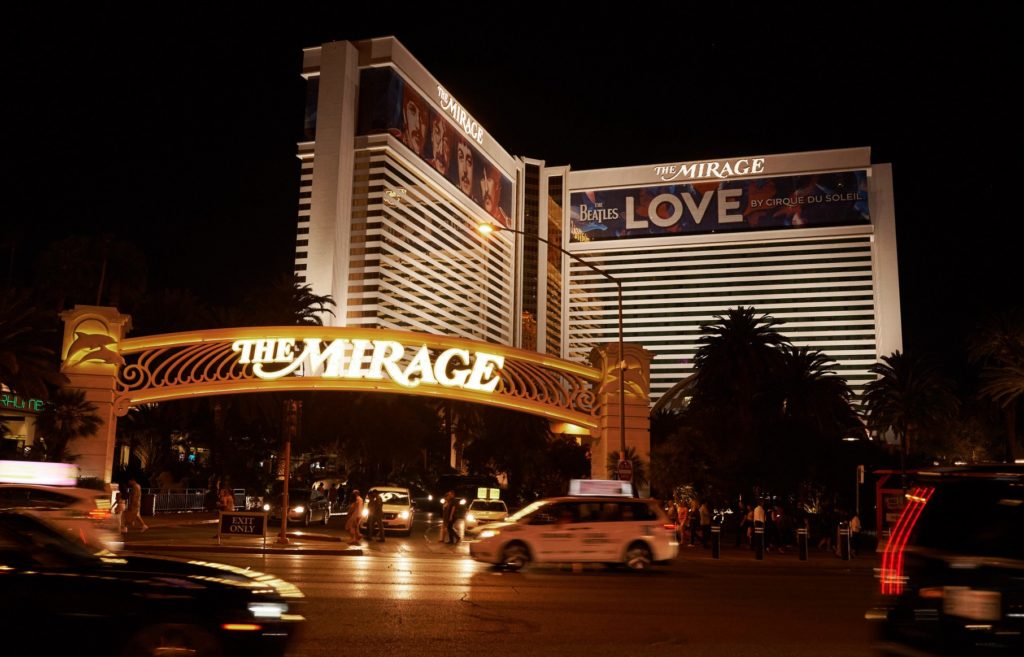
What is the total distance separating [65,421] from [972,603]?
95.7 feet

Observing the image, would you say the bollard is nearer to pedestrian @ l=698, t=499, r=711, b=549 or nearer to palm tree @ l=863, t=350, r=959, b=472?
pedestrian @ l=698, t=499, r=711, b=549

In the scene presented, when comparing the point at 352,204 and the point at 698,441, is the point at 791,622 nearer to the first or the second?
the point at 698,441

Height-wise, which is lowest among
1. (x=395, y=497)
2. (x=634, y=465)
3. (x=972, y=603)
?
(x=972, y=603)

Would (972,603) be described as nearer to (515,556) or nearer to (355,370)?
(515,556)

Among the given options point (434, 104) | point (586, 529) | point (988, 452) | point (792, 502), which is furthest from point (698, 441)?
point (434, 104)

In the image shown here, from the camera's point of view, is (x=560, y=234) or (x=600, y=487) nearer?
(x=600, y=487)

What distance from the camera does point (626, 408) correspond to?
104ft

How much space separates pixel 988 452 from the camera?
71562mm

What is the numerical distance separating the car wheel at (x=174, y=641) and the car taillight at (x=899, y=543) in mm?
5325

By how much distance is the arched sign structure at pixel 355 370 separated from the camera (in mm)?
31344

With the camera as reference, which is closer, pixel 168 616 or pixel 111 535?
pixel 168 616

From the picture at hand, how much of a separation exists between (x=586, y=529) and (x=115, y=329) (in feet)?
63.3

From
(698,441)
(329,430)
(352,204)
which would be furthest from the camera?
(352,204)

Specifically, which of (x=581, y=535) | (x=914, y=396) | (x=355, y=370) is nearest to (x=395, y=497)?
(x=355, y=370)
